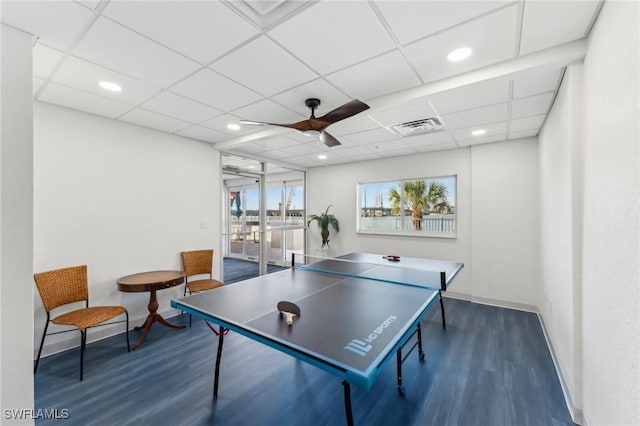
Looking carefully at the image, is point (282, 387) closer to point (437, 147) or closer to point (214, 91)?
point (214, 91)

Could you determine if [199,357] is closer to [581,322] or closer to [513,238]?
[581,322]

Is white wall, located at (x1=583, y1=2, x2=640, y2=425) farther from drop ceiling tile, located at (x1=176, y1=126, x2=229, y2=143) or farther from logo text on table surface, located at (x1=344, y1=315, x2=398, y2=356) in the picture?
drop ceiling tile, located at (x1=176, y1=126, x2=229, y2=143)

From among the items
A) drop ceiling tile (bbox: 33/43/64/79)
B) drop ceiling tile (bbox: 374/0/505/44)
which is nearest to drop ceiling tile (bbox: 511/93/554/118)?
drop ceiling tile (bbox: 374/0/505/44)

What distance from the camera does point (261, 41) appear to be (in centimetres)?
179

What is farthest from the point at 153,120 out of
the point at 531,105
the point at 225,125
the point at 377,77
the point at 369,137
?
the point at 531,105

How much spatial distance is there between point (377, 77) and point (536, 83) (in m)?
1.44

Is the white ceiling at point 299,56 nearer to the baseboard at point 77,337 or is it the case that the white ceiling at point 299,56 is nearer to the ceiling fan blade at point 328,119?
the ceiling fan blade at point 328,119

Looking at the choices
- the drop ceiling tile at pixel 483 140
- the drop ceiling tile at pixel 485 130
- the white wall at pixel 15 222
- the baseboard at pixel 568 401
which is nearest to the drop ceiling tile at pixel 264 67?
the white wall at pixel 15 222

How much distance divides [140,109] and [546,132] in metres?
4.84

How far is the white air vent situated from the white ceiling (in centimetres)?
19

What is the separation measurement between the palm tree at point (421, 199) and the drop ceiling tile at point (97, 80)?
4.48 m

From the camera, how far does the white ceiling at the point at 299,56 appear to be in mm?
1530

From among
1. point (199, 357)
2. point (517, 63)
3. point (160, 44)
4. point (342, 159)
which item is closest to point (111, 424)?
point (199, 357)

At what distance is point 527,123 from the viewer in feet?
10.9
